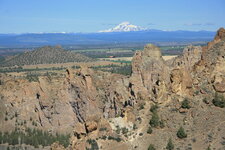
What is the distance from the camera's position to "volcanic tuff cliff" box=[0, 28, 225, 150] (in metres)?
36.8

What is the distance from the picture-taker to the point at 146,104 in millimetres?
41375

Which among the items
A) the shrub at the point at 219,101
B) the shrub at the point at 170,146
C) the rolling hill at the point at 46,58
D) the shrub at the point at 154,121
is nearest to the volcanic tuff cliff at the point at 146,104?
the shrub at the point at 219,101

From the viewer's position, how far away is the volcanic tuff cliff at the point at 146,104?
36844 mm

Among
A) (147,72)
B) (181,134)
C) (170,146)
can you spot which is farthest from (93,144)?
(147,72)

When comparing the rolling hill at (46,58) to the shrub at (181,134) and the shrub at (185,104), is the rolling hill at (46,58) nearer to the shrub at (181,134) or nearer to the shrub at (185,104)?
the shrub at (185,104)

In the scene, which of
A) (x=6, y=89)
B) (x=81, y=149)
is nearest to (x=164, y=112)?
(x=81, y=149)

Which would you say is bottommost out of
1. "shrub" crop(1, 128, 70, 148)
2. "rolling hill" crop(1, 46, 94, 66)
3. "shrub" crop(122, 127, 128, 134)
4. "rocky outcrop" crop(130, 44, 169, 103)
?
"shrub" crop(1, 128, 70, 148)

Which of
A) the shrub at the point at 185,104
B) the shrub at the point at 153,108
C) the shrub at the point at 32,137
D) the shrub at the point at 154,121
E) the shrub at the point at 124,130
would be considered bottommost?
the shrub at the point at 32,137

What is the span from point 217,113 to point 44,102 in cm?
3428

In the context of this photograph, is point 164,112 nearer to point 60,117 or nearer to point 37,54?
point 60,117

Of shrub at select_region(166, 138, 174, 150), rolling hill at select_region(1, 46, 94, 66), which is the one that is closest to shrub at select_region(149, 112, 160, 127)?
shrub at select_region(166, 138, 174, 150)

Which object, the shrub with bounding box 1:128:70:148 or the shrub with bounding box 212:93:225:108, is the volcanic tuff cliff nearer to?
the shrub with bounding box 212:93:225:108

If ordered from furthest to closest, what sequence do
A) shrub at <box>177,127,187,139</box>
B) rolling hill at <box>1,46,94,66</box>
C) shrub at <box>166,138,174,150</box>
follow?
1. rolling hill at <box>1,46,94,66</box>
2. shrub at <box>177,127,187,139</box>
3. shrub at <box>166,138,174,150</box>

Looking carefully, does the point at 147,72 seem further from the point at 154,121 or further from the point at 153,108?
the point at 154,121
